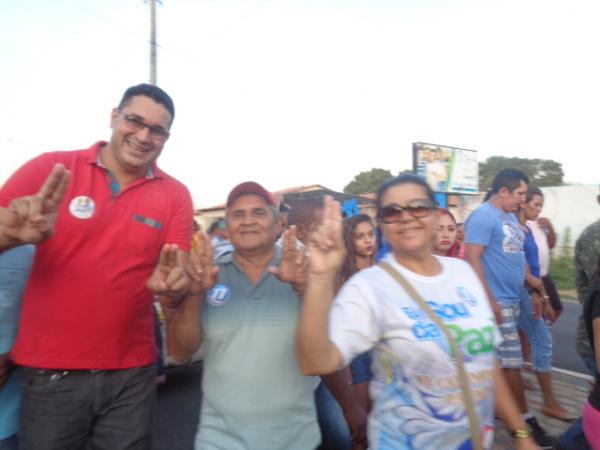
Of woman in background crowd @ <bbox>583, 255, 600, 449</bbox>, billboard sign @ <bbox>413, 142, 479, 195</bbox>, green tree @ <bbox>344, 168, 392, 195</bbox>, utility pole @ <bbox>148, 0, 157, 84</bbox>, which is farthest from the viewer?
green tree @ <bbox>344, 168, 392, 195</bbox>

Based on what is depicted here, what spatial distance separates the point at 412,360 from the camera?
164 centimetres

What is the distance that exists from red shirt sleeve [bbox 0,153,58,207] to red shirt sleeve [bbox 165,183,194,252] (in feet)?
1.95

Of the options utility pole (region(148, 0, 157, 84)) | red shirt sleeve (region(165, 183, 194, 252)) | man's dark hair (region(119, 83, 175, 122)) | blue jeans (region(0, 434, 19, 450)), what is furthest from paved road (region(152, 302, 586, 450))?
utility pole (region(148, 0, 157, 84))

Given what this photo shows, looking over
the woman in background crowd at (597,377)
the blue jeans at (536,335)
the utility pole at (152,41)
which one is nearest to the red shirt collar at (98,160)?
the woman in background crowd at (597,377)

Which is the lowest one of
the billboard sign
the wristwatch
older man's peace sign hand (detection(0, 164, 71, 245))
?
the wristwatch

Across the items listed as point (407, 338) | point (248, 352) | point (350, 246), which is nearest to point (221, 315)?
point (248, 352)

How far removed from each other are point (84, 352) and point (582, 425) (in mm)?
2486

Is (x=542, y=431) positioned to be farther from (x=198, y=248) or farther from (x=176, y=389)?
(x=176, y=389)

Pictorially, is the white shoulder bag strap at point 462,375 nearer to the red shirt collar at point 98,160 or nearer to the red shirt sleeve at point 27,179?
the red shirt collar at point 98,160

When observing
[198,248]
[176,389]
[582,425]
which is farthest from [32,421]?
[176,389]

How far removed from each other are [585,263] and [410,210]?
Answer: 184 centimetres

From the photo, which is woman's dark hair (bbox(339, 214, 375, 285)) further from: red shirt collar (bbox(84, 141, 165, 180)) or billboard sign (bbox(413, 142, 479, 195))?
A: billboard sign (bbox(413, 142, 479, 195))

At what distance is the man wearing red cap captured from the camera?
185 cm

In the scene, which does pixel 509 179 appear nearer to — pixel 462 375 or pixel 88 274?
pixel 462 375
